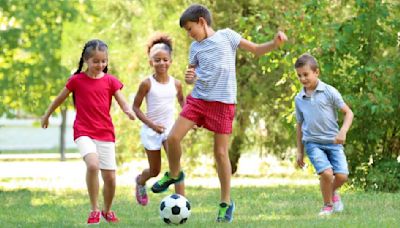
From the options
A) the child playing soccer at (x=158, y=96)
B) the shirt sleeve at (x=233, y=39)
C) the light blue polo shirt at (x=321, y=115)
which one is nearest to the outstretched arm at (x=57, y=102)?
the child playing soccer at (x=158, y=96)

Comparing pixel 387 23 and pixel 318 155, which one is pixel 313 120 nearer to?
pixel 318 155

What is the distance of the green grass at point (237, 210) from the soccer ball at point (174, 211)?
0.25 ft

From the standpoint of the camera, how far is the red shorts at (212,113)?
8531mm

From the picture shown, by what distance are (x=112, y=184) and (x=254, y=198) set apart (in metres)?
3.52

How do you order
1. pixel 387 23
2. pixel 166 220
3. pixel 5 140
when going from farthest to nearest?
1. pixel 5 140
2. pixel 387 23
3. pixel 166 220

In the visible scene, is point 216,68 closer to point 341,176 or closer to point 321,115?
point 321,115

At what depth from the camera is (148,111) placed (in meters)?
10.3

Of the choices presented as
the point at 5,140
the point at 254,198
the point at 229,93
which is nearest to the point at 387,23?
the point at 254,198

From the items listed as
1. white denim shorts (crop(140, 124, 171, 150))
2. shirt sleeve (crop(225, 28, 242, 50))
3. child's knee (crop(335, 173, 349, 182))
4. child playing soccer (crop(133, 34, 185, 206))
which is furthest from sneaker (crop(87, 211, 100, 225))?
child's knee (crop(335, 173, 349, 182))

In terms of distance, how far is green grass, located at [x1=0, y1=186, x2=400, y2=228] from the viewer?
28.0 feet

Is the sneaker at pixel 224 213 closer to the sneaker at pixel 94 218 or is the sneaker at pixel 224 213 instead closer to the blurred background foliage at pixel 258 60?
the sneaker at pixel 94 218

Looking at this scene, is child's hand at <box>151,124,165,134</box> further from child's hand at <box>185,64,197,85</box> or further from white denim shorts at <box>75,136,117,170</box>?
child's hand at <box>185,64,197,85</box>

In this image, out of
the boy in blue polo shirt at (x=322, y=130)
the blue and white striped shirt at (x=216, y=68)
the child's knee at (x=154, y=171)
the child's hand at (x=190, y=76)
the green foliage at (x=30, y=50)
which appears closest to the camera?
the child's hand at (x=190, y=76)

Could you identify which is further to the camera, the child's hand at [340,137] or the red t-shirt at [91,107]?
the child's hand at [340,137]
